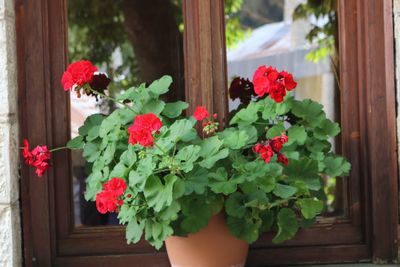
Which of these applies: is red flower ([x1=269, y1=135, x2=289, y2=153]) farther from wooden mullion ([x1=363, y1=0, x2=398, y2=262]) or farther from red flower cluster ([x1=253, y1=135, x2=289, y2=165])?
wooden mullion ([x1=363, y1=0, x2=398, y2=262])

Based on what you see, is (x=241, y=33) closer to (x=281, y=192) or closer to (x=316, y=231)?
(x=316, y=231)

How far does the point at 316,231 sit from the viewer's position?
274 cm

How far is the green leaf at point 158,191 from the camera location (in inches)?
84.9

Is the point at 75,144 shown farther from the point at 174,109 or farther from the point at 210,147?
the point at 210,147

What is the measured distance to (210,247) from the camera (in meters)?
2.40

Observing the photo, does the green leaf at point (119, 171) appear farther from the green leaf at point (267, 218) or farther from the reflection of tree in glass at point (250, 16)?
the reflection of tree in glass at point (250, 16)

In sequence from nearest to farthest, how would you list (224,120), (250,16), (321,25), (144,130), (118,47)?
(144,130), (224,120), (321,25), (118,47), (250,16)

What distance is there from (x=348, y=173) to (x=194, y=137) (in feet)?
1.97

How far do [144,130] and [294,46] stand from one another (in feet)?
8.42

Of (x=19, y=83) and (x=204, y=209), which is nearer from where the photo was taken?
(x=204, y=209)

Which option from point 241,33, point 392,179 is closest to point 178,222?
point 392,179

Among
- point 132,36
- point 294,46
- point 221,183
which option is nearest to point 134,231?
point 221,183

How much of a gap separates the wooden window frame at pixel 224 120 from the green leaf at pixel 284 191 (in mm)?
462

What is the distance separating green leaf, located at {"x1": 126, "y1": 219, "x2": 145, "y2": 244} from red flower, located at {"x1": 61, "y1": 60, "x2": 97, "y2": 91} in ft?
1.58
